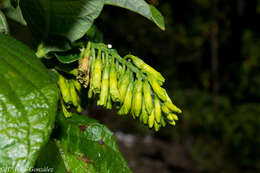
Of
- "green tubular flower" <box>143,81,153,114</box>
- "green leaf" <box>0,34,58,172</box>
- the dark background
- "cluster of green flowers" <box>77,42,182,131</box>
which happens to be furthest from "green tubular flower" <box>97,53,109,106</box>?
the dark background

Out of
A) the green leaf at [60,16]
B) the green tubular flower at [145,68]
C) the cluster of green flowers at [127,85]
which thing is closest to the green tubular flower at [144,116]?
the cluster of green flowers at [127,85]

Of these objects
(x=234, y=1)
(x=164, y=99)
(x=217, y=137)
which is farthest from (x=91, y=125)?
(x=234, y=1)

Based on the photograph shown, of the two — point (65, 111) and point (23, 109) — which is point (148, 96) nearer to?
point (65, 111)

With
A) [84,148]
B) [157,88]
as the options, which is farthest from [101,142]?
[157,88]

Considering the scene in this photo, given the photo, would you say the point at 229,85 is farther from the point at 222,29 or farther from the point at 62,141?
the point at 62,141

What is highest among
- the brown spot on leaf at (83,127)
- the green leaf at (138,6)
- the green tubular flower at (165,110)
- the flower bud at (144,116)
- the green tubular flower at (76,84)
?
the green leaf at (138,6)

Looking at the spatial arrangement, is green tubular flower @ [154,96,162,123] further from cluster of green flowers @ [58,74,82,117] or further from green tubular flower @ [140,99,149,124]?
cluster of green flowers @ [58,74,82,117]

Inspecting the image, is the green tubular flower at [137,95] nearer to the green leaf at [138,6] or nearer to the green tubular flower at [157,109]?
the green tubular flower at [157,109]

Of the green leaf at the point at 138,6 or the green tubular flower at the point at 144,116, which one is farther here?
the green tubular flower at the point at 144,116
